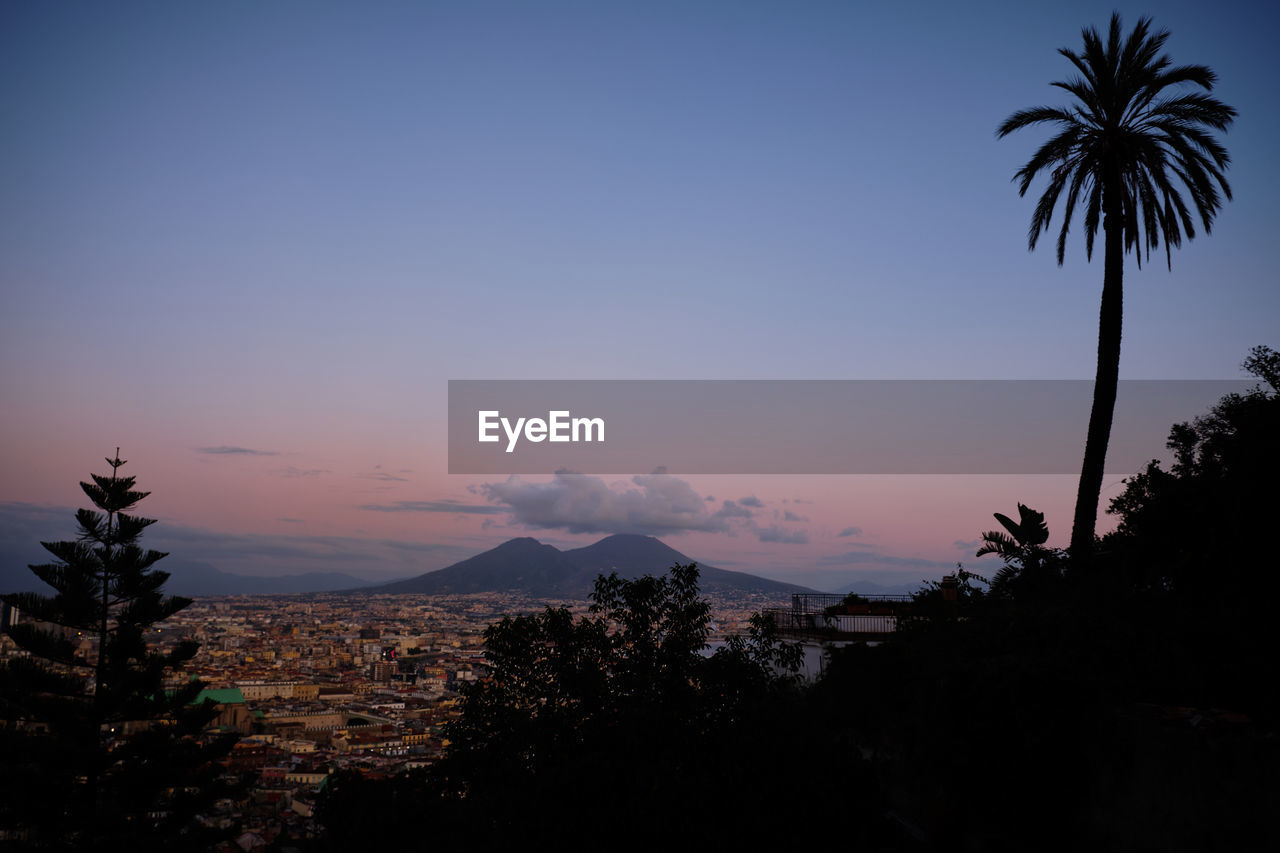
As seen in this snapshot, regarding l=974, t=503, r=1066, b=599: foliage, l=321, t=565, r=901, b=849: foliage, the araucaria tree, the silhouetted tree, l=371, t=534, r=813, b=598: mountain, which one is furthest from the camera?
l=371, t=534, r=813, b=598: mountain

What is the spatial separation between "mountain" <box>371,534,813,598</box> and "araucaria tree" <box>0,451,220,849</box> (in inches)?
3132

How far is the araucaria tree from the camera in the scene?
21.9 m

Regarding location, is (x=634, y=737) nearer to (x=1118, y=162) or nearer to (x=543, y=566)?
(x=1118, y=162)

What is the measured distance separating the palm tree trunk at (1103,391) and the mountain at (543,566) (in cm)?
8878

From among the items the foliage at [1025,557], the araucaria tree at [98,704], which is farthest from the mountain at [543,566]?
the foliage at [1025,557]

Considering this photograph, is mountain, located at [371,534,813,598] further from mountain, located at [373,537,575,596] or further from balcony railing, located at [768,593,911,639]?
balcony railing, located at [768,593,911,639]

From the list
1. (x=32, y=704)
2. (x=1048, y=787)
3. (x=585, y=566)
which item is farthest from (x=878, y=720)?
(x=585, y=566)

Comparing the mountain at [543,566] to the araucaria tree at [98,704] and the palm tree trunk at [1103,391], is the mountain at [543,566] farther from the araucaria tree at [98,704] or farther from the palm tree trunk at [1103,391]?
the palm tree trunk at [1103,391]

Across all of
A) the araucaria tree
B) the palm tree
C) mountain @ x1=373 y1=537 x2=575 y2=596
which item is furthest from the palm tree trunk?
mountain @ x1=373 y1=537 x2=575 y2=596

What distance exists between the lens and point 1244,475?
41.3 feet

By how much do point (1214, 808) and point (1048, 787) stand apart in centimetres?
208

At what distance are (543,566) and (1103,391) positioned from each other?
128349mm

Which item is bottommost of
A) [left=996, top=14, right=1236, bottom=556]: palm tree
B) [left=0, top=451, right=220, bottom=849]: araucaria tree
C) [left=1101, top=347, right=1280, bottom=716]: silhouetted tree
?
[left=0, top=451, right=220, bottom=849]: araucaria tree

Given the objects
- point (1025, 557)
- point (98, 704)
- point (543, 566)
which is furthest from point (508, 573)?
point (1025, 557)
